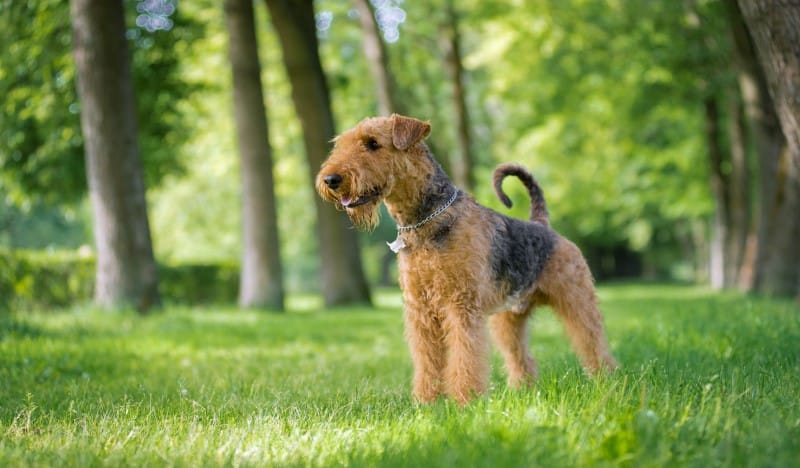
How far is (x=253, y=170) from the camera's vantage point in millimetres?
12164

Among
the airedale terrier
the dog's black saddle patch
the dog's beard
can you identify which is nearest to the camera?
the airedale terrier

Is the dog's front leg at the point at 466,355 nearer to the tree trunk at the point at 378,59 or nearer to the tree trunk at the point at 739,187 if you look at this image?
the tree trunk at the point at 378,59

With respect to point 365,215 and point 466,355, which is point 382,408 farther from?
point 365,215

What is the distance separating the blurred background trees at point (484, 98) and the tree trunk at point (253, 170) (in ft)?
0.38

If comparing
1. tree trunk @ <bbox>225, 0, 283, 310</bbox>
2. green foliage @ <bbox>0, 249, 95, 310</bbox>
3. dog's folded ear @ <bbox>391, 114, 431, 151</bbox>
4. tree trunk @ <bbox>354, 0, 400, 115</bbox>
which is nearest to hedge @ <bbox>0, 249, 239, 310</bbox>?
green foliage @ <bbox>0, 249, 95, 310</bbox>

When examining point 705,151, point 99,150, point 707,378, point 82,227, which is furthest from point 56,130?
point 82,227

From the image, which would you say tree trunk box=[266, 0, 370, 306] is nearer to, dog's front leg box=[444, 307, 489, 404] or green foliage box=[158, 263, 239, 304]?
green foliage box=[158, 263, 239, 304]

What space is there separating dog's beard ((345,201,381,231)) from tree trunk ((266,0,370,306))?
8.61m

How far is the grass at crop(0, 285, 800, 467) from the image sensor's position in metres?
2.45

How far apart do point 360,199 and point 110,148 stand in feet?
20.7

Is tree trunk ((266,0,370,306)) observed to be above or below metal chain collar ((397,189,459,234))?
above

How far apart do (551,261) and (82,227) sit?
37.6 meters

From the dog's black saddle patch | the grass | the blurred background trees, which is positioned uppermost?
the blurred background trees

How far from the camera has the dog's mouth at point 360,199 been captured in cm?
360
